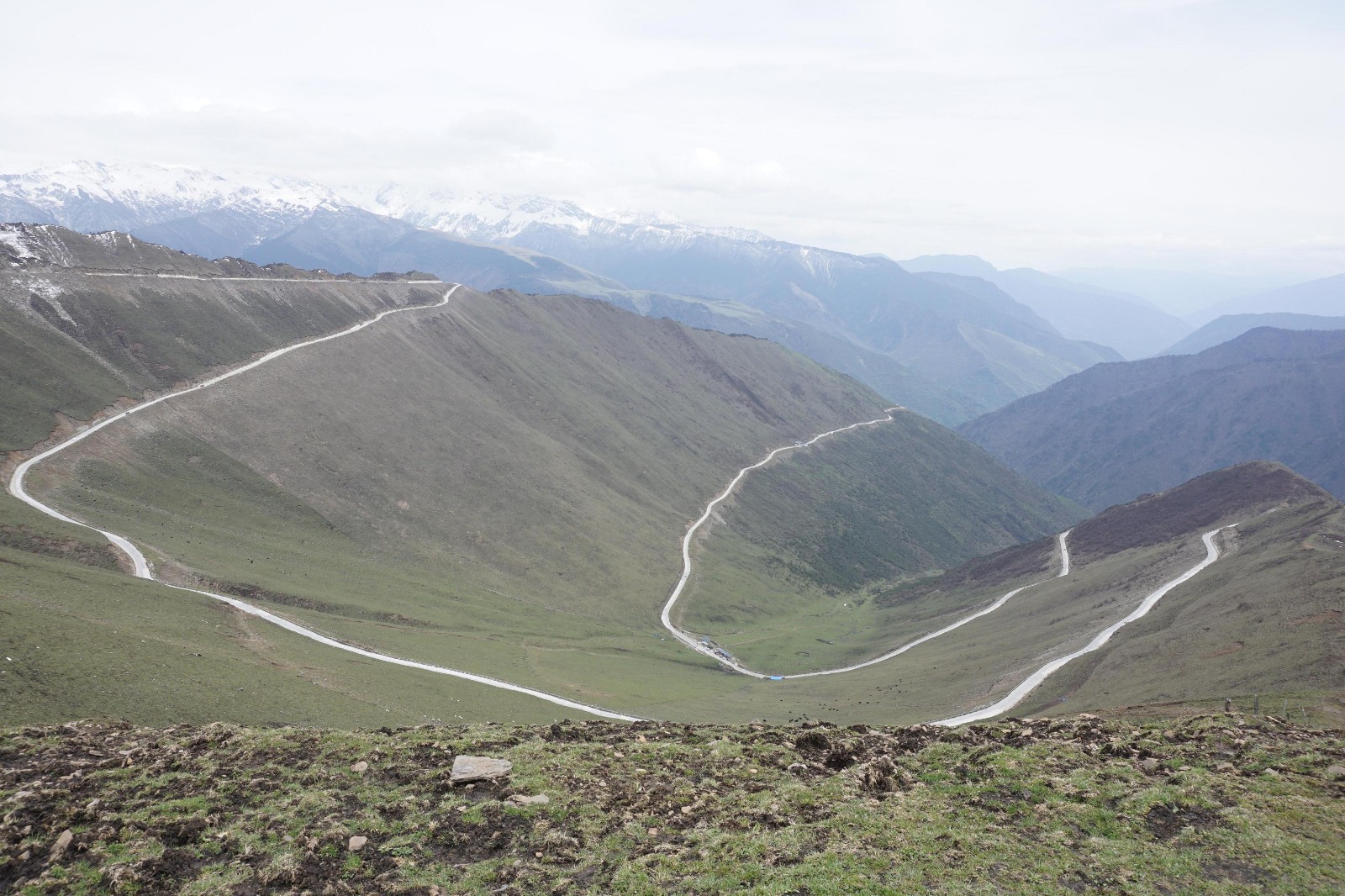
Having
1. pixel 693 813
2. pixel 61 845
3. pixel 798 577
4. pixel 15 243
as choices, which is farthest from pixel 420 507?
pixel 693 813

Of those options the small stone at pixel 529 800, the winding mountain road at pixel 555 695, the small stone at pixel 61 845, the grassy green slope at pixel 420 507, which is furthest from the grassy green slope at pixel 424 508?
the small stone at pixel 61 845

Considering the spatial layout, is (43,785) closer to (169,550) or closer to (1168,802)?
(1168,802)

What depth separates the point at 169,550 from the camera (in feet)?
219

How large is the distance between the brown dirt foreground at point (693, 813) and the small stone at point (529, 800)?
23 cm

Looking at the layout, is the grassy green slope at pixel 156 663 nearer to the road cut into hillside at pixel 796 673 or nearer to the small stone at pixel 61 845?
the small stone at pixel 61 845

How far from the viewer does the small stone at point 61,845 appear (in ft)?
62.2

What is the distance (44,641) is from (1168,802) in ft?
151

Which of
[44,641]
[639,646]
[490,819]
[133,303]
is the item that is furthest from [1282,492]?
[133,303]

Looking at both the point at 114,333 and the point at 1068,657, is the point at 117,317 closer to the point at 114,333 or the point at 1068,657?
the point at 114,333

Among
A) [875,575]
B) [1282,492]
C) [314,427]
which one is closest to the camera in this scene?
[314,427]

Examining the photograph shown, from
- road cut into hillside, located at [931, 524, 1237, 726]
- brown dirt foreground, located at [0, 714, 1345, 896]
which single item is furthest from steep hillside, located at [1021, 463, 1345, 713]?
brown dirt foreground, located at [0, 714, 1345, 896]

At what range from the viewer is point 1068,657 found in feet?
217

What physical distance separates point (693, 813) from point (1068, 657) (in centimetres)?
5585

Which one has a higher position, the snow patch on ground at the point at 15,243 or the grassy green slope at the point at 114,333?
the snow patch on ground at the point at 15,243
